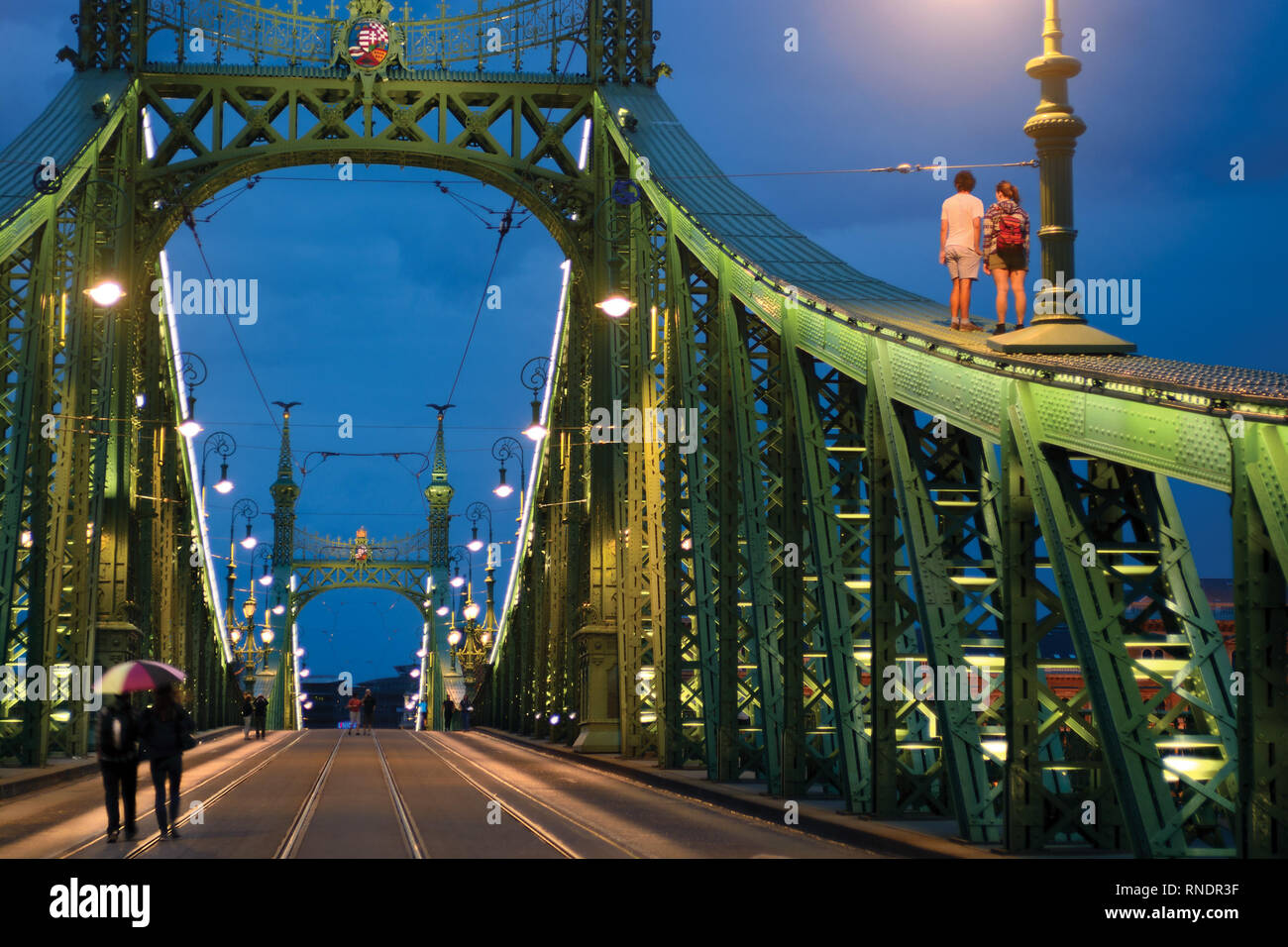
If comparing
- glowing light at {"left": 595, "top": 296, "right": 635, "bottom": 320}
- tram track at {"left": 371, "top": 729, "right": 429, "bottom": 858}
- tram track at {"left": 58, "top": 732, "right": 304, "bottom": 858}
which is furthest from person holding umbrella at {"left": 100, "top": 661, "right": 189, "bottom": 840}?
glowing light at {"left": 595, "top": 296, "right": 635, "bottom": 320}

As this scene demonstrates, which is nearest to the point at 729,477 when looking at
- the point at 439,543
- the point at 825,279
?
the point at 825,279

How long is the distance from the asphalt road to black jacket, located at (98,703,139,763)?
848 mm

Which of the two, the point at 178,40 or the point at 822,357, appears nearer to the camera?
the point at 822,357

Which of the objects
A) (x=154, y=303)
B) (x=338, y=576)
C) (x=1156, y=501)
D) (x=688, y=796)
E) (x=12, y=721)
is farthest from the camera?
(x=338, y=576)

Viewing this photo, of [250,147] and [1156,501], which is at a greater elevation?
[250,147]

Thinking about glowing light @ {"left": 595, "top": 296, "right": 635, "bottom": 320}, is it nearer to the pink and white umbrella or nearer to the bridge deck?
the bridge deck

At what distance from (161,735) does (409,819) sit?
394 centimetres

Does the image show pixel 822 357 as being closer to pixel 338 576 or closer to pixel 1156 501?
pixel 1156 501

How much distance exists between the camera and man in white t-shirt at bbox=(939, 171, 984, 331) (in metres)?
15.3

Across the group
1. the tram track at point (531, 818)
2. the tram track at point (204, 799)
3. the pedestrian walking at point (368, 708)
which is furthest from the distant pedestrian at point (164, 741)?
the pedestrian walking at point (368, 708)

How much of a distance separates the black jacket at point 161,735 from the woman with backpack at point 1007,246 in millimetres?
8919

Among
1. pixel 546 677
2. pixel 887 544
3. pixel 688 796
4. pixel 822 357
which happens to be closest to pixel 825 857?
pixel 887 544

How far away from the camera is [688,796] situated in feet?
75.2
